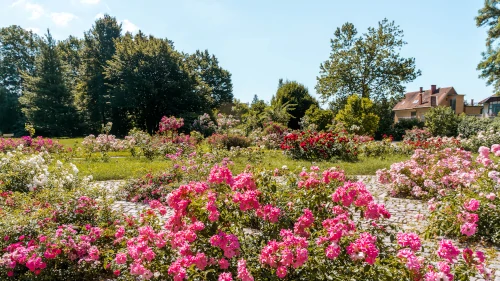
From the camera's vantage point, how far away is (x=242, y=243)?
3010mm

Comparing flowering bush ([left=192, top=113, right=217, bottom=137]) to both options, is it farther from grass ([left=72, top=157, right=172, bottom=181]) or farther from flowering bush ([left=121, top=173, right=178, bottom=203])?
flowering bush ([left=121, top=173, right=178, bottom=203])

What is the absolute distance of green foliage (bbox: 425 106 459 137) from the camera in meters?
24.0

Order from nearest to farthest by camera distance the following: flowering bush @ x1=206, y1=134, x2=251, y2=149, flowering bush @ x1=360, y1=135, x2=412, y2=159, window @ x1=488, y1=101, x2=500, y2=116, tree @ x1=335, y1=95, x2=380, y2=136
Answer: flowering bush @ x1=360, y1=135, x2=412, y2=159 → flowering bush @ x1=206, y1=134, x2=251, y2=149 → tree @ x1=335, y1=95, x2=380, y2=136 → window @ x1=488, y1=101, x2=500, y2=116

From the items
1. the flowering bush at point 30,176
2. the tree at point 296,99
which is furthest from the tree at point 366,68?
the flowering bush at point 30,176

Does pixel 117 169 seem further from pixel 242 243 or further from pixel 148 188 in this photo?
pixel 242 243

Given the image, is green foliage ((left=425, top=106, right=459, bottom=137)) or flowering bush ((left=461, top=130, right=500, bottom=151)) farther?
green foliage ((left=425, top=106, right=459, bottom=137))

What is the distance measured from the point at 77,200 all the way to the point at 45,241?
1083 millimetres

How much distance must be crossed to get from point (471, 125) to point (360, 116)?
7292mm

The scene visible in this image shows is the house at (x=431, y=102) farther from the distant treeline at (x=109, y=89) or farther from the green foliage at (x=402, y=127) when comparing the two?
the distant treeline at (x=109, y=89)

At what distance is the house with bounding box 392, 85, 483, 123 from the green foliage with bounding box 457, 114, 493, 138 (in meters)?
18.4

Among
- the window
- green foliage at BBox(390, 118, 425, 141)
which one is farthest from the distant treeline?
the window

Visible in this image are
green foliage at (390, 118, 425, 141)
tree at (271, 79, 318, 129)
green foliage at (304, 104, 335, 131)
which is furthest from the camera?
tree at (271, 79, 318, 129)

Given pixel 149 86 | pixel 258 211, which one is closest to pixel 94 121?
pixel 149 86

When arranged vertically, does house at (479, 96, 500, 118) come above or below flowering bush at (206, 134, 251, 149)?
above
